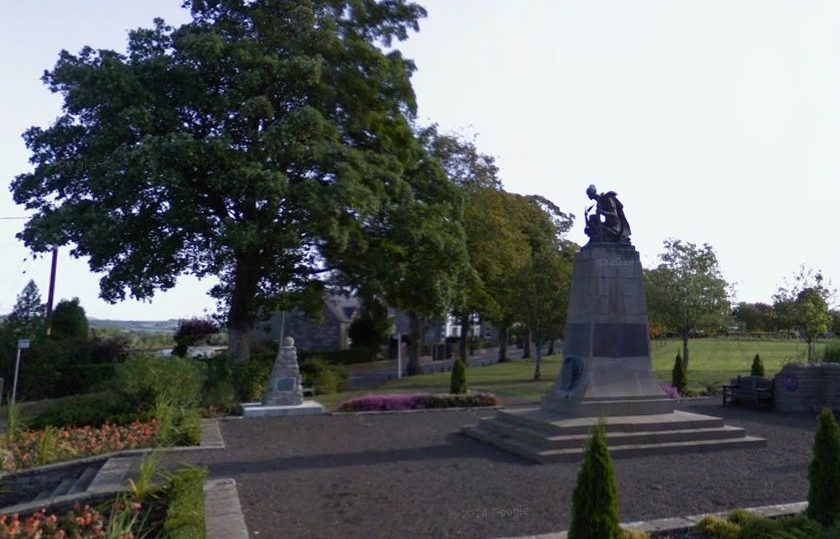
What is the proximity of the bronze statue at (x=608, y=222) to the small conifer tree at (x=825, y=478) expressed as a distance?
804 cm

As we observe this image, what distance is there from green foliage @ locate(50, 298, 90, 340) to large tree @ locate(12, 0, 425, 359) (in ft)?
36.2

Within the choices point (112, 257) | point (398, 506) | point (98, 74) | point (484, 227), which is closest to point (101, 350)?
point (112, 257)

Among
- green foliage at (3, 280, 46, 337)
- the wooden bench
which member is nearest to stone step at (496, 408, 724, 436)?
the wooden bench

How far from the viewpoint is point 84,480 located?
1106 centimetres

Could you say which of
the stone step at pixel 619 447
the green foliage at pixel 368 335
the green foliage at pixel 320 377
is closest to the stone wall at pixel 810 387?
the stone step at pixel 619 447

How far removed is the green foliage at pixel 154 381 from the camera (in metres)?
16.5

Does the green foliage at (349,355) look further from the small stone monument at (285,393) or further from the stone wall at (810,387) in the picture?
the stone wall at (810,387)

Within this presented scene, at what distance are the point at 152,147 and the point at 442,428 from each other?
10794mm

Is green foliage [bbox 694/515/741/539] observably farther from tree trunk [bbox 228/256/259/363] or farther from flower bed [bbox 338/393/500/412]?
tree trunk [bbox 228/256/259/363]

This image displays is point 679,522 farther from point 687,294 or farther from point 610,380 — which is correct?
point 687,294

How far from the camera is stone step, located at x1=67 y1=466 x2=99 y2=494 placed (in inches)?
412

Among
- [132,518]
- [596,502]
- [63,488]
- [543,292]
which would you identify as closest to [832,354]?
[543,292]

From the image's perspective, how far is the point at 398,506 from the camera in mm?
9328

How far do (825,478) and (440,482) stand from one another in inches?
201
